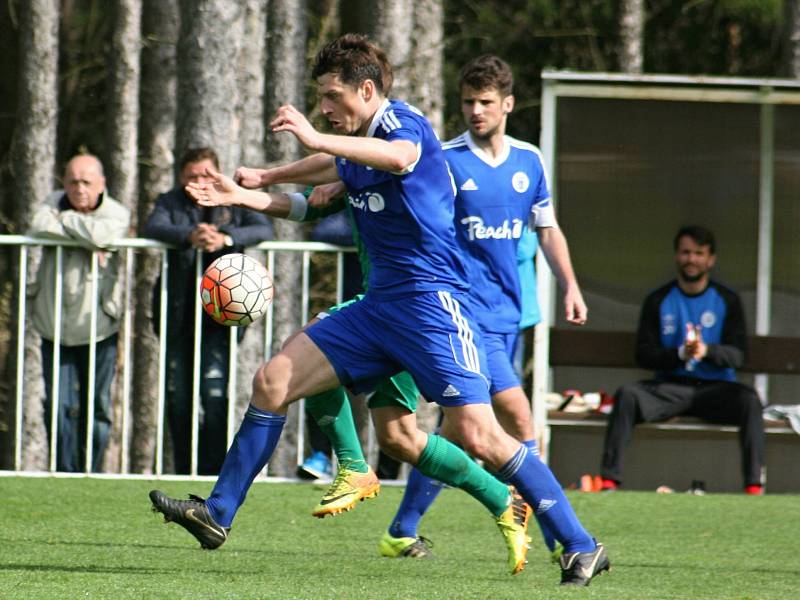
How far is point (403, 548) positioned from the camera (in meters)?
7.14

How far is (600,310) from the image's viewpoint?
40.1 feet

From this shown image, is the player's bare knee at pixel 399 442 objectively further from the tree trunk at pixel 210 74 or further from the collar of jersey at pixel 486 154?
the tree trunk at pixel 210 74

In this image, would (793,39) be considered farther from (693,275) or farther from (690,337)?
(690,337)

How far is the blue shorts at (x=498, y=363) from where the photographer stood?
7.11m

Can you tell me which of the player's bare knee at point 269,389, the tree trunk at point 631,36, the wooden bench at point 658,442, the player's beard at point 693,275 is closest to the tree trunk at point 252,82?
the wooden bench at point 658,442

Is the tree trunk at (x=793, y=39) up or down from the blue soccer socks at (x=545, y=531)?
up

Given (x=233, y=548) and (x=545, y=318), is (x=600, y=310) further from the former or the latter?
(x=233, y=548)

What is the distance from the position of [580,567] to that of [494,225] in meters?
1.98

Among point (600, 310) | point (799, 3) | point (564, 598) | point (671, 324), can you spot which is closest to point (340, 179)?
point (564, 598)

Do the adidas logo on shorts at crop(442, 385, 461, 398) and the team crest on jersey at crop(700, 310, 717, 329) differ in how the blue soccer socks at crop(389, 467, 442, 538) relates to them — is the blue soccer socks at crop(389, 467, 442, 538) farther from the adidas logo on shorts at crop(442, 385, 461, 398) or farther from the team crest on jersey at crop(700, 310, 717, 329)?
the team crest on jersey at crop(700, 310, 717, 329)

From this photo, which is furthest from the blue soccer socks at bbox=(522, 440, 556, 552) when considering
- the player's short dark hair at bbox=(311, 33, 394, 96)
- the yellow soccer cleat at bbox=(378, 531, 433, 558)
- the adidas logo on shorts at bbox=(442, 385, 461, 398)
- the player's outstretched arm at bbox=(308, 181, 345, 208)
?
the player's short dark hair at bbox=(311, 33, 394, 96)

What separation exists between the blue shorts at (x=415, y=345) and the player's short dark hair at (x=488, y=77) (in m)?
1.66

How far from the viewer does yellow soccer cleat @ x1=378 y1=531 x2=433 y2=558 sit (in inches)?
281

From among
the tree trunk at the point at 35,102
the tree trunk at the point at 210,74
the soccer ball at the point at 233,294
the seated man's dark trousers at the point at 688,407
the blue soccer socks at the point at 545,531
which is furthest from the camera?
the tree trunk at the point at 35,102
